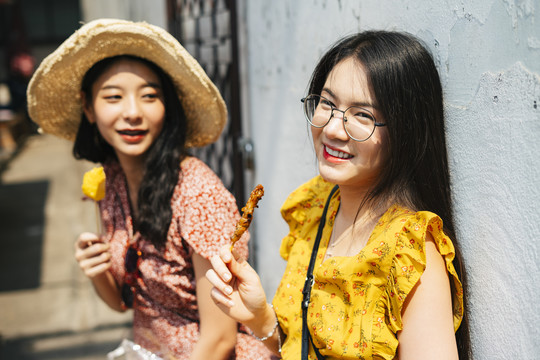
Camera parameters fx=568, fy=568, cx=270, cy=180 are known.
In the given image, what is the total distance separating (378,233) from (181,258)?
0.88m

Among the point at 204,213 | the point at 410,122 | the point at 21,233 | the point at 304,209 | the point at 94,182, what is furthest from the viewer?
the point at 21,233

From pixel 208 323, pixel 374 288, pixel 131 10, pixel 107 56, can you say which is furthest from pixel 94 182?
pixel 131 10

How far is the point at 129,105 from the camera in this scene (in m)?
2.13

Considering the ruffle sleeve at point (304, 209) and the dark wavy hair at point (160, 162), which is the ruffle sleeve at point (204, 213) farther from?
the ruffle sleeve at point (304, 209)

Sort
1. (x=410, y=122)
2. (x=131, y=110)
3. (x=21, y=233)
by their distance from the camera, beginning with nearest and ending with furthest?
(x=410, y=122), (x=131, y=110), (x=21, y=233)

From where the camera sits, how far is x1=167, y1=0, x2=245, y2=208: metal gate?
374cm

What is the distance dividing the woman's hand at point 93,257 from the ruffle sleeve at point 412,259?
4.35 ft

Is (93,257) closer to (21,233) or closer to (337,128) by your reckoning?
(337,128)

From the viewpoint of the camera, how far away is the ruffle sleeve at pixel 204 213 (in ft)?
6.43

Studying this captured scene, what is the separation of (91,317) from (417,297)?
14.0 feet

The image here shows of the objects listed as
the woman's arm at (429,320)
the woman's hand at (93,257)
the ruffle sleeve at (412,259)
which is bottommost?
the woman's hand at (93,257)

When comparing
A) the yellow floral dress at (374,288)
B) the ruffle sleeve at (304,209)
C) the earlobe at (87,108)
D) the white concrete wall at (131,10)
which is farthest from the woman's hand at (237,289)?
the white concrete wall at (131,10)

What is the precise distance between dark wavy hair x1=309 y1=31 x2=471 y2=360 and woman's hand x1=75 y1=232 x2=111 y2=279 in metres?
1.23

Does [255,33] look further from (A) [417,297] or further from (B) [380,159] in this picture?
(A) [417,297]
